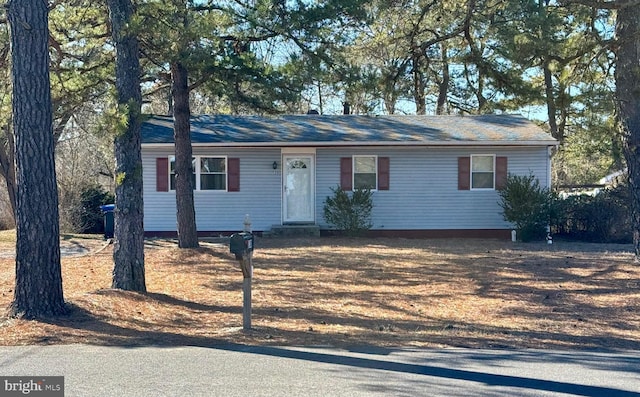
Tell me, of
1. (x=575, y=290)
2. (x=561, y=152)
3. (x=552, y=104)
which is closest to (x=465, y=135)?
(x=552, y=104)

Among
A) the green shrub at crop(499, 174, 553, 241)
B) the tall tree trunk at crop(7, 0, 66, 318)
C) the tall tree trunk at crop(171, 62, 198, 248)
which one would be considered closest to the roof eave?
the green shrub at crop(499, 174, 553, 241)

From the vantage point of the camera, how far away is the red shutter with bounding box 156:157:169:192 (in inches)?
783

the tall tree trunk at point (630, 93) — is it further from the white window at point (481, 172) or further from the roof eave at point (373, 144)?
the white window at point (481, 172)

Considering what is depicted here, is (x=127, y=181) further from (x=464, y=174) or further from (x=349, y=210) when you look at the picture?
(x=464, y=174)

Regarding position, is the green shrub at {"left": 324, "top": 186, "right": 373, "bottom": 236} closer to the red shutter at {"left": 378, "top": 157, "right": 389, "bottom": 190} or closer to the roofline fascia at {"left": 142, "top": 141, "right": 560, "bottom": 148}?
the red shutter at {"left": 378, "top": 157, "right": 389, "bottom": 190}

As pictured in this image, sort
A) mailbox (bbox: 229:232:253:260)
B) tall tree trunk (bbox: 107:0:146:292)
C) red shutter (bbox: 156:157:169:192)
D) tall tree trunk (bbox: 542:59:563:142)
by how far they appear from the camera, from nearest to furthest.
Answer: mailbox (bbox: 229:232:253:260)
tall tree trunk (bbox: 107:0:146:292)
red shutter (bbox: 156:157:169:192)
tall tree trunk (bbox: 542:59:563:142)

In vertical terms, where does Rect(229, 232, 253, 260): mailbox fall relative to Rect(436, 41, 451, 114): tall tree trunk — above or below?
below

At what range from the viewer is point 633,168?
507 inches

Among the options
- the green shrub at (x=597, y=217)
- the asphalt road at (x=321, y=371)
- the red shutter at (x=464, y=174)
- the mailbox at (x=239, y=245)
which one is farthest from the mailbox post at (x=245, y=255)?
the red shutter at (x=464, y=174)

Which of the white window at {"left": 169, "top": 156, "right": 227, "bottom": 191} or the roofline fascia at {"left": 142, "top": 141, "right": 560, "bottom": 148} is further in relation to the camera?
the white window at {"left": 169, "top": 156, "right": 227, "bottom": 191}

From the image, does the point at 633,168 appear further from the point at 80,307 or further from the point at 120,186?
the point at 80,307

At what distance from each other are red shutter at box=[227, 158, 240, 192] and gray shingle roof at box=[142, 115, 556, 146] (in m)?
0.81

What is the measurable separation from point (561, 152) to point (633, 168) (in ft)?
76.8

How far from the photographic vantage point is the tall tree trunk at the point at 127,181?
31.4 ft
